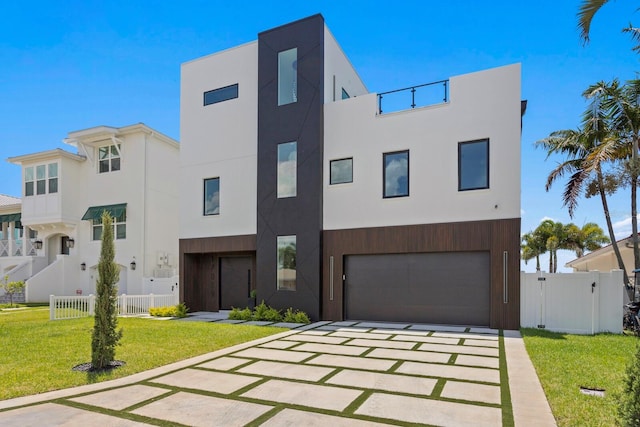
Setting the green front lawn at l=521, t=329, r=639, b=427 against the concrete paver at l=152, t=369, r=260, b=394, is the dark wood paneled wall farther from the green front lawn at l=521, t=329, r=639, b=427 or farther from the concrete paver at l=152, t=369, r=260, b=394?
the concrete paver at l=152, t=369, r=260, b=394

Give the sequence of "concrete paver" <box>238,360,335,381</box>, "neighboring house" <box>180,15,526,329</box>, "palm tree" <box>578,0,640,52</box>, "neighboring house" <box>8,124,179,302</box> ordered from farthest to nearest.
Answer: "neighboring house" <box>8,124,179,302</box>
"neighboring house" <box>180,15,526,329</box>
"palm tree" <box>578,0,640,52</box>
"concrete paver" <box>238,360,335,381</box>

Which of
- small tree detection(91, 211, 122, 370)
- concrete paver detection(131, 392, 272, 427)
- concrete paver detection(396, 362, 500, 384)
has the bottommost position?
concrete paver detection(396, 362, 500, 384)

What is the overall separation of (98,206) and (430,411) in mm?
20323

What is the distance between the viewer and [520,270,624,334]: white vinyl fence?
363 inches

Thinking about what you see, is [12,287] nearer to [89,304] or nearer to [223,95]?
[89,304]

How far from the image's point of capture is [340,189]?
11703 mm

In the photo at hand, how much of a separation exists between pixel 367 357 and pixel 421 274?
4494 millimetres

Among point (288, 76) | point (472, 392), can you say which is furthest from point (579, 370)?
point (288, 76)

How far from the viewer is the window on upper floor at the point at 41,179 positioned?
20297 millimetres

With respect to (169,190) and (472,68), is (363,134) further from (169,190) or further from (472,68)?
(169,190)

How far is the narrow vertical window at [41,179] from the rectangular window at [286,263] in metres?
16.0

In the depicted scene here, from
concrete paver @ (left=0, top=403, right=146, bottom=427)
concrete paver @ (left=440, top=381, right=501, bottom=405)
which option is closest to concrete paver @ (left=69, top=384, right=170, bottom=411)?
concrete paver @ (left=0, top=403, right=146, bottom=427)

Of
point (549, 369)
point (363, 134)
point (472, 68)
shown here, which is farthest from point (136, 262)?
point (549, 369)

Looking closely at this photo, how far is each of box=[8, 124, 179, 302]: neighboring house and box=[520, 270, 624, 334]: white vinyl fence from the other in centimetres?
1562
